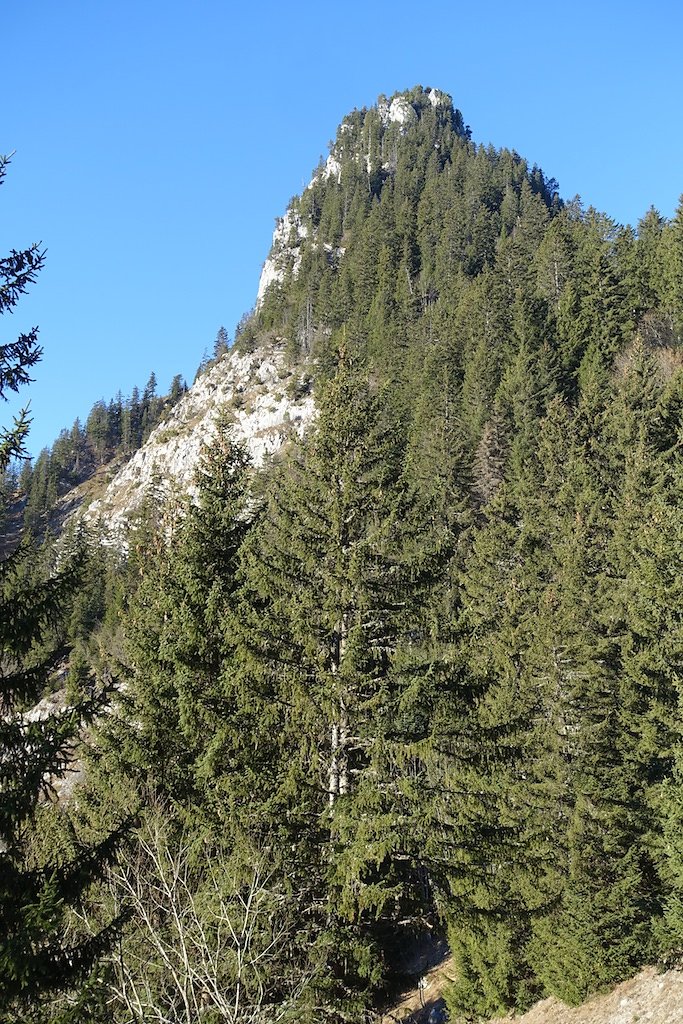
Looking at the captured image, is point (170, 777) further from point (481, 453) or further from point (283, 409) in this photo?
point (283, 409)

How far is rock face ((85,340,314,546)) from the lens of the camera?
74.5m

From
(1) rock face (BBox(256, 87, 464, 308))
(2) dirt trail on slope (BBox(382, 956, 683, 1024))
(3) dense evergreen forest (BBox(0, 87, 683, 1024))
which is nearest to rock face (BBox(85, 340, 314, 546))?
(1) rock face (BBox(256, 87, 464, 308))

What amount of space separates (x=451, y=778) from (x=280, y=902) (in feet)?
11.0

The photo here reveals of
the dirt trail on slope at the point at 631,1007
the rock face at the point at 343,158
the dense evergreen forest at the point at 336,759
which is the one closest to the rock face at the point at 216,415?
the rock face at the point at 343,158

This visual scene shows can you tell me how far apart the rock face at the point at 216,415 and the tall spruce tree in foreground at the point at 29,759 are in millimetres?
53881

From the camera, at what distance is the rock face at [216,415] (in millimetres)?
74500

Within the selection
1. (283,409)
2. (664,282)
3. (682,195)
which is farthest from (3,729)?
(283,409)

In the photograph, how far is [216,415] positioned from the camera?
8175cm

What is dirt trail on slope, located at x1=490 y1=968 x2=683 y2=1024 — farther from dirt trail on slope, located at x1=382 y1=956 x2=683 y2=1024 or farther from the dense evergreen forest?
the dense evergreen forest

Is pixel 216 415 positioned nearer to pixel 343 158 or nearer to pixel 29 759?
pixel 343 158

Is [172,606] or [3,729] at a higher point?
[172,606]

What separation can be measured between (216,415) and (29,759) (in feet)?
253

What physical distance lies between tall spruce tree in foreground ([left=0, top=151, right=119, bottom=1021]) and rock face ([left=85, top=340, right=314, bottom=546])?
53881 millimetres

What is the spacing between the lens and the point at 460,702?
11.8 metres
